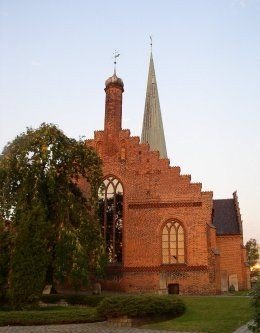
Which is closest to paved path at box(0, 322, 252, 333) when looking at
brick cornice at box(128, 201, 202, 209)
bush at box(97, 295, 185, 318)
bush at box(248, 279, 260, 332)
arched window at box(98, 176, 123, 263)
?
bush at box(97, 295, 185, 318)

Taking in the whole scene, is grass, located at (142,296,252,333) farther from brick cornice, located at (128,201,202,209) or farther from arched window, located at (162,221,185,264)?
brick cornice, located at (128,201,202,209)

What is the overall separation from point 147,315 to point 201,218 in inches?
468

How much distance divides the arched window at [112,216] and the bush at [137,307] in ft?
38.2

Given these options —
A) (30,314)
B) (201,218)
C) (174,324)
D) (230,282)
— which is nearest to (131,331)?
(174,324)

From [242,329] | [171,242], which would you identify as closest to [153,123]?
[171,242]

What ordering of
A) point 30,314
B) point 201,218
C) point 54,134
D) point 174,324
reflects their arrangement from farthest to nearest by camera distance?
point 201,218 → point 54,134 → point 30,314 → point 174,324

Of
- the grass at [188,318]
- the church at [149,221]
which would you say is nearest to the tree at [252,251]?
the church at [149,221]

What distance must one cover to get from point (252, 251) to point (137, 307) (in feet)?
187

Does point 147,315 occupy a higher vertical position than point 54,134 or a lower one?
lower

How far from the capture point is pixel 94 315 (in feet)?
59.9

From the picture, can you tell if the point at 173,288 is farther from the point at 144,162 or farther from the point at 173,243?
the point at 144,162

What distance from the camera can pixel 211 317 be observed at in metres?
17.4

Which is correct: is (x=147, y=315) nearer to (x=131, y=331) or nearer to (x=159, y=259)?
(x=131, y=331)

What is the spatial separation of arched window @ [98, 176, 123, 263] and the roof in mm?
11129
